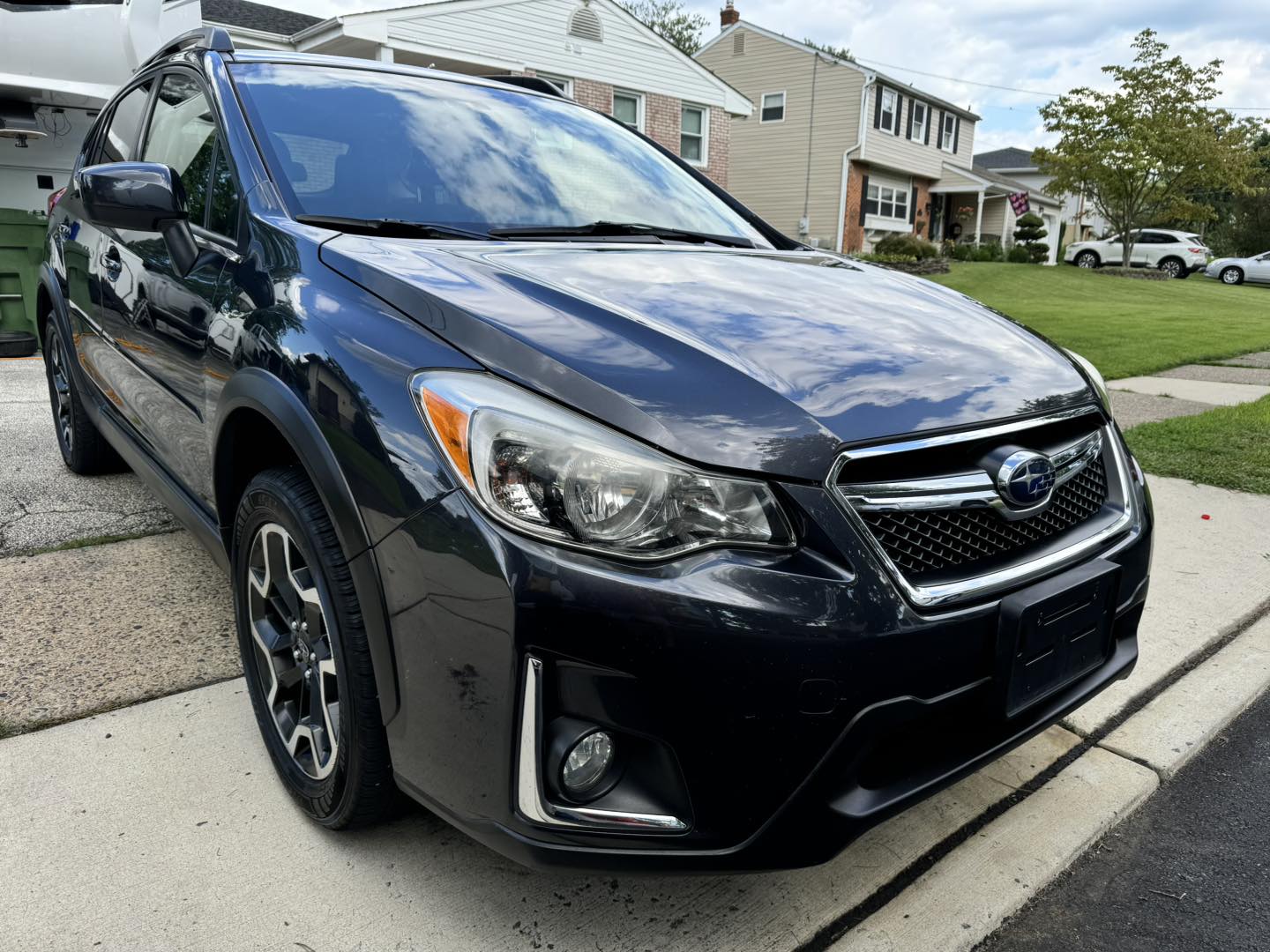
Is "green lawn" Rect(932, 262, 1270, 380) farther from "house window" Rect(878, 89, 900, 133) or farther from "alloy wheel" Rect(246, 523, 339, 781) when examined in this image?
"alloy wheel" Rect(246, 523, 339, 781)

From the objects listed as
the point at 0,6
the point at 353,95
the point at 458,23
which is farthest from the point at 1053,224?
the point at 353,95

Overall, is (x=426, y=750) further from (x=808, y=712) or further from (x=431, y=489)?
(x=808, y=712)

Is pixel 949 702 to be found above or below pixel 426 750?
above

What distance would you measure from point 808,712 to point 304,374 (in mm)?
1159

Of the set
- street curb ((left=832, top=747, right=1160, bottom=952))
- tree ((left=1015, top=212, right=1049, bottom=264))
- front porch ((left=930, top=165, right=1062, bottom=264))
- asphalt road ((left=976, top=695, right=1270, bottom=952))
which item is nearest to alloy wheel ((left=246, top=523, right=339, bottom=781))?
street curb ((left=832, top=747, right=1160, bottom=952))

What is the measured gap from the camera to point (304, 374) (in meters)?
1.87

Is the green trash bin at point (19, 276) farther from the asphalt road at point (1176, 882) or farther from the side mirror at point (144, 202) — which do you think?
the asphalt road at point (1176, 882)

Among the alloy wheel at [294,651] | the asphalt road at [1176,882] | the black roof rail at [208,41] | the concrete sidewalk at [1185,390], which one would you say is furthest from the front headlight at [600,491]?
the concrete sidewalk at [1185,390]

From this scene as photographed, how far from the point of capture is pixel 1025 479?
1.76 metres

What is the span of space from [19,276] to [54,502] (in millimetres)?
5800

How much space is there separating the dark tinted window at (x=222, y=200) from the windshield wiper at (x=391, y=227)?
26 centimetres

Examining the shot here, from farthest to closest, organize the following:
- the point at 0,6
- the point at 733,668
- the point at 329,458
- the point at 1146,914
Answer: the point at 0,6
the point at 1146,914
the point at 329,458
the point at 733,668

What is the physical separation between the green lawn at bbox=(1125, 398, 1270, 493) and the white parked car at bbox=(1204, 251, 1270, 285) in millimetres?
29236

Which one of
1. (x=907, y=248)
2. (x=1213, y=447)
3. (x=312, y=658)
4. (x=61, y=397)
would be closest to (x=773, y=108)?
(x=907, y=248)
